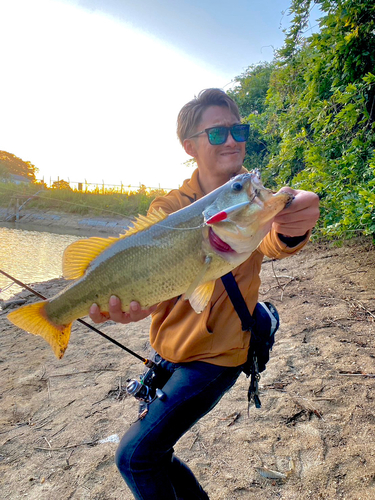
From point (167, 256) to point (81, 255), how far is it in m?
0.68

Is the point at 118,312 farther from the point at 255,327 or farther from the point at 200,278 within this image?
the point at 255,327

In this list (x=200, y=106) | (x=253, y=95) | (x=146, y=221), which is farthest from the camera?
(x=253, y=95)

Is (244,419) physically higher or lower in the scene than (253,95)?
lower

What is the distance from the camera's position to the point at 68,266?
2209 mm

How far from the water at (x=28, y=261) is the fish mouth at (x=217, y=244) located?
7664mm

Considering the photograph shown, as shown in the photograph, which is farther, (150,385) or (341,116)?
(341,116)

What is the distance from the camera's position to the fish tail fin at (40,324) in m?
2.19

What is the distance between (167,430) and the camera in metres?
1.81

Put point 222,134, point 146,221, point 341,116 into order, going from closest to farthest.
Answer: point 146,221, point 222,134, point 341,116

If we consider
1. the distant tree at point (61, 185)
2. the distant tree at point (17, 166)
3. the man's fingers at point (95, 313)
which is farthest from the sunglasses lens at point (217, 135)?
the distant tree at point (17, 166)

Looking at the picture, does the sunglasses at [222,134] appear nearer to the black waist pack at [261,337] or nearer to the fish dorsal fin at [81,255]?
the fish dorsal fin at [81,255]

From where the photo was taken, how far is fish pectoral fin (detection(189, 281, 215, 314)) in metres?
1.82

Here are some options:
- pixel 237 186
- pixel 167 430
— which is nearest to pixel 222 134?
pixel 237 186

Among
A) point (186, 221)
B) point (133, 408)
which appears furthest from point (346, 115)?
point (133, 408)
